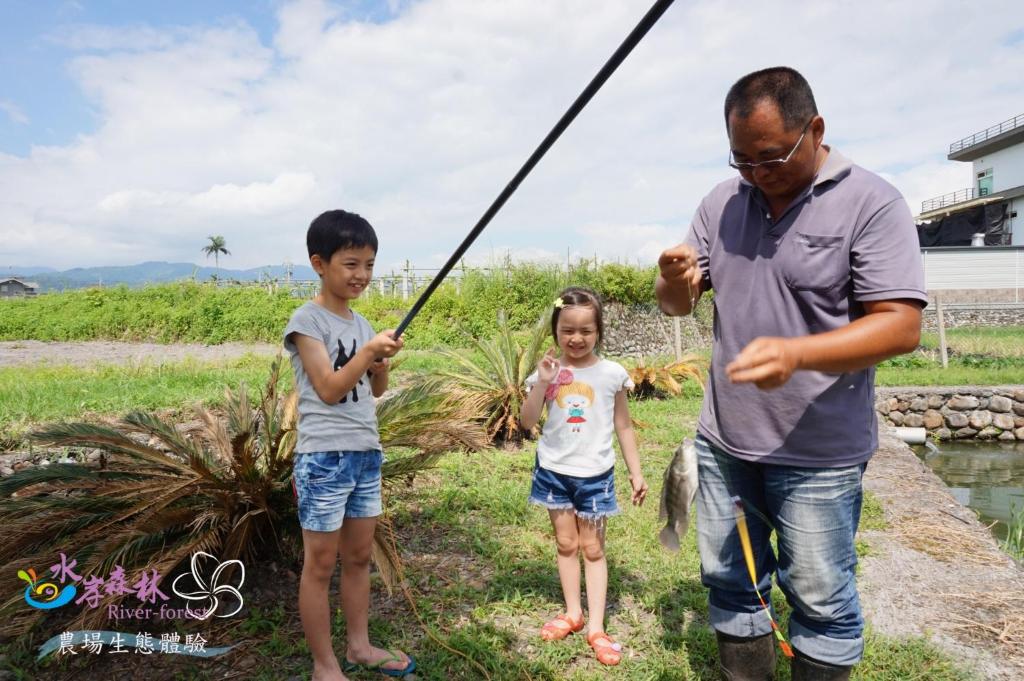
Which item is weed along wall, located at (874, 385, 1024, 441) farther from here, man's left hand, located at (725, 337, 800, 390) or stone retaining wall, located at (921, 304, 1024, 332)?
stone retaining wall, located at (921, 304, 1024, 332)

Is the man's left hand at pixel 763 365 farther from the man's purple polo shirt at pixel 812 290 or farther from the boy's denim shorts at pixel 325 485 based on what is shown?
the boy's denim shorts at pixel 325 485

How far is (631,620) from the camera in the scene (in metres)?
2.95

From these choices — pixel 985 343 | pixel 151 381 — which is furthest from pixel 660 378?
pixel 985 343

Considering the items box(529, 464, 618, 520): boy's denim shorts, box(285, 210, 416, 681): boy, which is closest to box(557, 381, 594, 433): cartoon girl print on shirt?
box(529, 464, 618, 520): boy's denim shorts

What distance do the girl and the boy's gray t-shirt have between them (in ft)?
2.38

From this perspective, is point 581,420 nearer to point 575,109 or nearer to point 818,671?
point 818,671

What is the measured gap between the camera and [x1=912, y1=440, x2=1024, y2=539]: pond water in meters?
7.84

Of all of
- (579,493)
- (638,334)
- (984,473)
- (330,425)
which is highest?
(330,425)

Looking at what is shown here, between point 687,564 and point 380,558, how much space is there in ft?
5.60

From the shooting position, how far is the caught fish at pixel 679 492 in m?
2.21

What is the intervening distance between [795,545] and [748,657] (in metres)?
0.50

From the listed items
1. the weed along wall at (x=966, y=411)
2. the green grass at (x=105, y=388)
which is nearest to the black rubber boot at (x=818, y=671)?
the green grass at (x=105, y=388)

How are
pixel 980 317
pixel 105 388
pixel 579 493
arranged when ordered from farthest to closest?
pixel 980 317, pixel 105 388, pixel 579 493

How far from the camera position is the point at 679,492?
2.23 m
